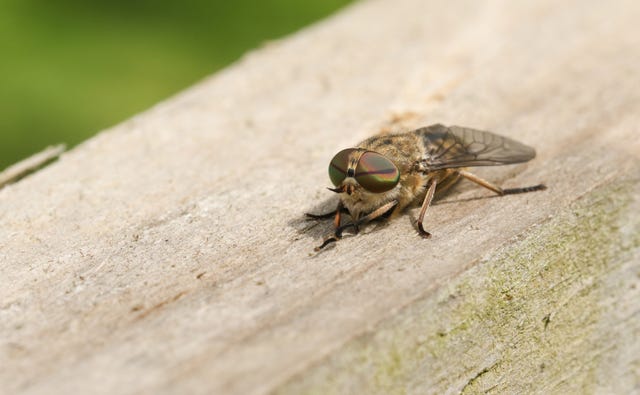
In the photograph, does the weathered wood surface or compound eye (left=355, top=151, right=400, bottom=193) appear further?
compound eye (left=355, top=151, right=400, bottom=193)

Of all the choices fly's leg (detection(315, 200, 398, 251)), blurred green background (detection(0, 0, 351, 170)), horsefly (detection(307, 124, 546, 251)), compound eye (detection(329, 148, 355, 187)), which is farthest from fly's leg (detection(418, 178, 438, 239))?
blurred green background (detection(0, 0, 351, 170))

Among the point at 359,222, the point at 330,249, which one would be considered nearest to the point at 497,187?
the point at 359,222

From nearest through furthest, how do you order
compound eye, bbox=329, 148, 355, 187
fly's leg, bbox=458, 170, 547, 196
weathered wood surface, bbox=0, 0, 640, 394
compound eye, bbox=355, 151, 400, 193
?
weathered wood surface, bbox=0, 0, 640, 394 → fly's leg, bbox=458, 170, 547, 196 → compound eye, bbox=329, 148, 355, 187 → compound eye, bbox=355, 151, 400, 193

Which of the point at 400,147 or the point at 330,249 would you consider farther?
the point at 400,147

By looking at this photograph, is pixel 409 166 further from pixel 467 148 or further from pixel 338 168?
pixel 338 168

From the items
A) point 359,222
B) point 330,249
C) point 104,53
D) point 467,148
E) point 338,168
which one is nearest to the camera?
point 330,249

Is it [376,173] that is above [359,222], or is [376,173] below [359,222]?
above

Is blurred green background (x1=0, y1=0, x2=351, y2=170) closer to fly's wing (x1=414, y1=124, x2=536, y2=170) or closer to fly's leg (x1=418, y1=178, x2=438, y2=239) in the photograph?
fly's wing (x1=414, y1=124, x2=536, y2=170)

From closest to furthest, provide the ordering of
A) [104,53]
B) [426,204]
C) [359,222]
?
[359,222], [426,204], [104,53]
